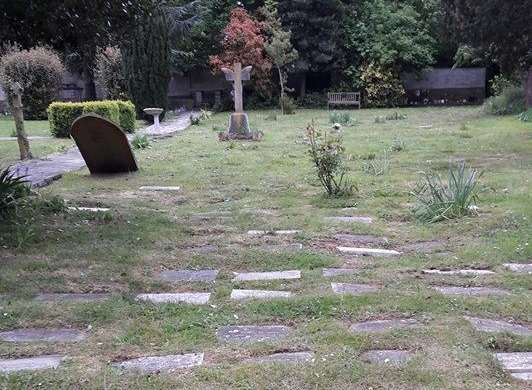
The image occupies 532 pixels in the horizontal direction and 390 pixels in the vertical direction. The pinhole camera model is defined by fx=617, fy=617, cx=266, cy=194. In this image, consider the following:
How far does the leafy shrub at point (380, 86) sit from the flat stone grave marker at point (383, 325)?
75.2 feet

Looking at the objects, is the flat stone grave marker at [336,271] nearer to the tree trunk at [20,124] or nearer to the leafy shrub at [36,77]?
the tree trunk at [20,124]

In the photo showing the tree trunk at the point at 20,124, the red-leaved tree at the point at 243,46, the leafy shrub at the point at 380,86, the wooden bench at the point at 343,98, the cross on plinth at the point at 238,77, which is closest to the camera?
the tree trunk at the point at 20,124

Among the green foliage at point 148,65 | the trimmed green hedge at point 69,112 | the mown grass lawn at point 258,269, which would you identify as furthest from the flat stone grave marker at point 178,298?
the green foliage at point 148,65

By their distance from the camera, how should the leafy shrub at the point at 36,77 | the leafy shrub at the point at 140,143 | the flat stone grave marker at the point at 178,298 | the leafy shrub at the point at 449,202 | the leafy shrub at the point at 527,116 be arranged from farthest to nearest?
the leafy shrub at the point at 36,77
the leafy shrub at the point at 527,116
the leafy shrub at the point at 140,143
the leafy shrub at the point at 449,202
the flat stone grave marker at the point at 178,298

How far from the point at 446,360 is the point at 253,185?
5.33 metres

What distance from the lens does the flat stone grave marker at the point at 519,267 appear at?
166 inches

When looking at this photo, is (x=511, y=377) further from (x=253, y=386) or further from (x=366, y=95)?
(x=366, y=95)

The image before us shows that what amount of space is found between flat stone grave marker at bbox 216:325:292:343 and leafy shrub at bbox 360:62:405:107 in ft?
75.7

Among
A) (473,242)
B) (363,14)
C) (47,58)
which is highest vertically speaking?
(363,14)

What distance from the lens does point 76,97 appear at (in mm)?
26766

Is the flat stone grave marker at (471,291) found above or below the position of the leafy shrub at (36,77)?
below

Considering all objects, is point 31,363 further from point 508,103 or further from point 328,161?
point 508,103

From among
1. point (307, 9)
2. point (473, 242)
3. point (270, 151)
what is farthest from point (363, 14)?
point (473, 242)

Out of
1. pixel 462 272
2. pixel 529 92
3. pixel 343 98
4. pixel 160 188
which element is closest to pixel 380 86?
pixel 343 98
